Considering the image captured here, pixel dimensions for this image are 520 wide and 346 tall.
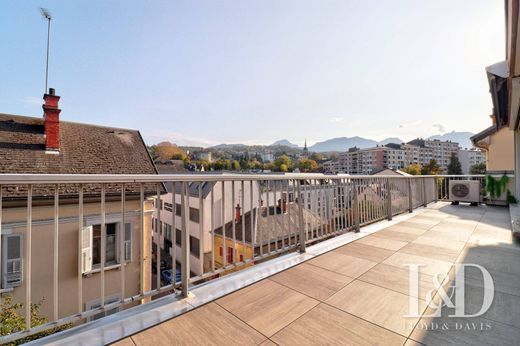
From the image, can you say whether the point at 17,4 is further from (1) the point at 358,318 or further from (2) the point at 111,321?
(1) the point at 358,318

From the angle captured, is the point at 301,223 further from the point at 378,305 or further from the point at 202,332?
the point at 202,332

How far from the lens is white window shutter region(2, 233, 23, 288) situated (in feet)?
17.5

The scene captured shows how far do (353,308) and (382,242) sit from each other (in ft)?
6.70

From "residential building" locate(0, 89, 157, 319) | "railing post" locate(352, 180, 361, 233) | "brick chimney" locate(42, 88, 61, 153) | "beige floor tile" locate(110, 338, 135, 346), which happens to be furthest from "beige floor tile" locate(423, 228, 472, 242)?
"brick chimney" locate(42, 88, 61, 153)

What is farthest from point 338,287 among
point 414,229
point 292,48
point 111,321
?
point 292,48

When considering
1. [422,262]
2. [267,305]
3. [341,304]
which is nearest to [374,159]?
[422,262]

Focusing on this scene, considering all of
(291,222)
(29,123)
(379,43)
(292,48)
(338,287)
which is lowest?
(338,287)

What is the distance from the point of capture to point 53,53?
1147cm

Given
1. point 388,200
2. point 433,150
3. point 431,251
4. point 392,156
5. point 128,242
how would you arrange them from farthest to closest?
point 433,150, point 392,156, point 128,242, point 388,200, point 431,251

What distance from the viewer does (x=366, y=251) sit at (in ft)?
10.1

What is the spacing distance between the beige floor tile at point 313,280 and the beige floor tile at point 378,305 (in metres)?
0.08

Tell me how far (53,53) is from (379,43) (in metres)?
14.5

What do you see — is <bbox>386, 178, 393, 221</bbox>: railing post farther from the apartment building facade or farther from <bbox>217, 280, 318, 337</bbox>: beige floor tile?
the apartment building facade

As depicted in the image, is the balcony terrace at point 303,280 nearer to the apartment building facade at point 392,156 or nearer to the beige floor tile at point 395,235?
the beige floor tile at point 395,235
